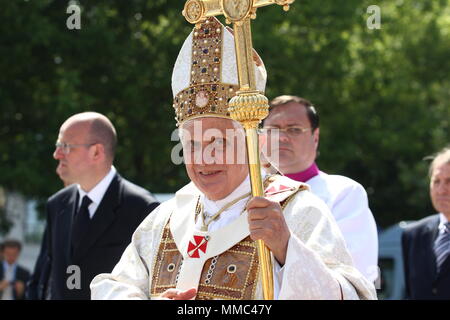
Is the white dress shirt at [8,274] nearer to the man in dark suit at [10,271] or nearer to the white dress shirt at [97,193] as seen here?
the man in dark suit at [10,271]

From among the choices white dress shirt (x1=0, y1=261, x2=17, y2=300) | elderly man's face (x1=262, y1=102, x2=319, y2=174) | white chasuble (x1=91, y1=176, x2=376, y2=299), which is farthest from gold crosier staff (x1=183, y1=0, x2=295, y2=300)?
white dress shirt (x1=0, y1=261, x2=17, y2=300)

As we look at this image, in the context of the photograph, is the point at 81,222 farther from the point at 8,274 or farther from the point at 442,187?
the point at 8,274

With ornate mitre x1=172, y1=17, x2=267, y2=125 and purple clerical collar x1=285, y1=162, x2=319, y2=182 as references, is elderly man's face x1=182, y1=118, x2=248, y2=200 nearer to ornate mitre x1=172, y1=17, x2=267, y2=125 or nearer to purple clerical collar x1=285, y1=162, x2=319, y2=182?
ornate mitre x1=172, y1=17, x2=267, y2=125

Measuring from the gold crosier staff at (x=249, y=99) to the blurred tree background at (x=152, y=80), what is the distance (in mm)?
9155

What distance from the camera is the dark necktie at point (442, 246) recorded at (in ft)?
19.9

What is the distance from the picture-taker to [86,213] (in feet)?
18.2

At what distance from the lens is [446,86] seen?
63.4 feet

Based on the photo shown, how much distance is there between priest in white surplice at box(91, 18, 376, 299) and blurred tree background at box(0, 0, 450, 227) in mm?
8386

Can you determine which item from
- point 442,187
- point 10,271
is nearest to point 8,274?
point 10,271

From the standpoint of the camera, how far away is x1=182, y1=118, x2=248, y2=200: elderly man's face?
344cm

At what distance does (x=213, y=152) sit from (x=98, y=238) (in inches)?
84.1
